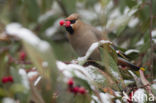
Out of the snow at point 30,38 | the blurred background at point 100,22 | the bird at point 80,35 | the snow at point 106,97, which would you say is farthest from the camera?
the bird at point 80,35

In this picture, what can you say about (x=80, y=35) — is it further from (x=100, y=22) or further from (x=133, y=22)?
(x=133, y=22)

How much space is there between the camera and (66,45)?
4883 millimetres

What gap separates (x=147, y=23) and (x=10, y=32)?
1.95 metres

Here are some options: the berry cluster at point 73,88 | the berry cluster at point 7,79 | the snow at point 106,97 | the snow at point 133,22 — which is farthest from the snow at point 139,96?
the snow at point 133,22

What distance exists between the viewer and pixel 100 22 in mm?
3502

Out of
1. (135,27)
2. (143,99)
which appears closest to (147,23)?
(135,27)

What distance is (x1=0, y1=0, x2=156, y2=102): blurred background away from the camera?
288 cm

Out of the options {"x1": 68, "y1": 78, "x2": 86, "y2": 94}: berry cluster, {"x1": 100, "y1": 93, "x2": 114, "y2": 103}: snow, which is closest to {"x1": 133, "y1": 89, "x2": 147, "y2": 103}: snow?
{"x1": 100, "y1": 93, "x2": 114, "y2": 103}: snow

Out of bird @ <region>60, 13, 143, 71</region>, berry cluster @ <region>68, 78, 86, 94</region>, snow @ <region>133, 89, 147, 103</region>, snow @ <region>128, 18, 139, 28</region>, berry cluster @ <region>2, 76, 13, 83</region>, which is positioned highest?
snow @ <region>128, 18, 139, 28</region>

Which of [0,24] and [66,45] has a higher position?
[66,45]

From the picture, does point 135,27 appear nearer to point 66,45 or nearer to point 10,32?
point 66,45

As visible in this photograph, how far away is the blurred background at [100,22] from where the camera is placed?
2.88 meters

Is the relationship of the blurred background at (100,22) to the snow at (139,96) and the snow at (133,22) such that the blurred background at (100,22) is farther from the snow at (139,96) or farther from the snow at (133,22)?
the snow at (139,96)

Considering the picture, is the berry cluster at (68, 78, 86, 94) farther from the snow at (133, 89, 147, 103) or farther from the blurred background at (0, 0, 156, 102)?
the blurred background at (0, 0, 156, 102)
